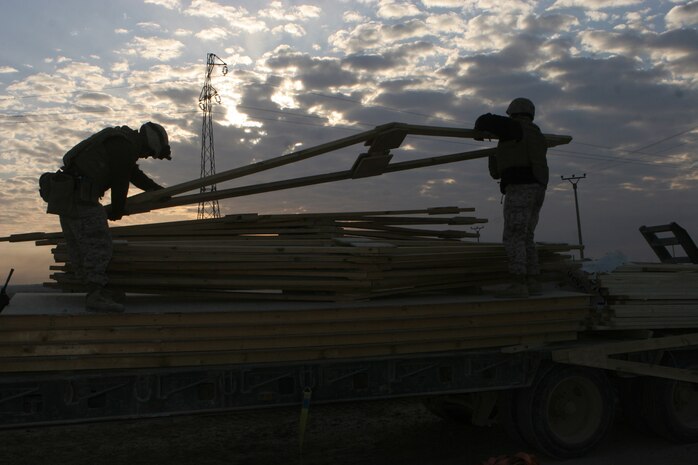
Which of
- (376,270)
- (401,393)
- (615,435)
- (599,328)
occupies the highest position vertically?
(376,270)

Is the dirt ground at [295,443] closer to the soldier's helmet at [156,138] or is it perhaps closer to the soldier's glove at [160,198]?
the soldier's glove at [160,198]

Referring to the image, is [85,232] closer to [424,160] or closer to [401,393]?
[401,393]

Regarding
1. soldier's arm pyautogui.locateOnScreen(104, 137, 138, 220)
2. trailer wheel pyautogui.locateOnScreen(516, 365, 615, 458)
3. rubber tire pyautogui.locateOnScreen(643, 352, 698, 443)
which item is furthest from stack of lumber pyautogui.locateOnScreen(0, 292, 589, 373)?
rubber tire pyautogui.locateOnScreen(643, 352, 698, 443)

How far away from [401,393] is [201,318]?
1.79 metres

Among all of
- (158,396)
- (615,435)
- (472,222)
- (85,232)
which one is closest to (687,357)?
(615,435)

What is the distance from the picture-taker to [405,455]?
638cm

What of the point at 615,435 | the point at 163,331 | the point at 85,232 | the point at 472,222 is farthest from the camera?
the point at 472,222

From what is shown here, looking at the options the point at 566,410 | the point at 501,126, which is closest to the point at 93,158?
the point at 501,126

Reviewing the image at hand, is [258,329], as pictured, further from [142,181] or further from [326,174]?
[326,174]

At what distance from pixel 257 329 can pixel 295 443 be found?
2537 mm

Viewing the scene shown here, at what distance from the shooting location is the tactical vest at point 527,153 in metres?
6.17

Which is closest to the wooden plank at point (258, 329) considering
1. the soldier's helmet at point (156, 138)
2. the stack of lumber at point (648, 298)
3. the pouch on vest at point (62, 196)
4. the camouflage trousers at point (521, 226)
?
the camouflage trousers at point (521, 226)

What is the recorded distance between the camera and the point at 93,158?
494 cm

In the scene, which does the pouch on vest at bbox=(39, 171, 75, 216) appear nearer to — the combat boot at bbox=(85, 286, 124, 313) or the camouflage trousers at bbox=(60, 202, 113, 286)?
the camouflage trousers at bbox=(60, 202, 113, 286)
